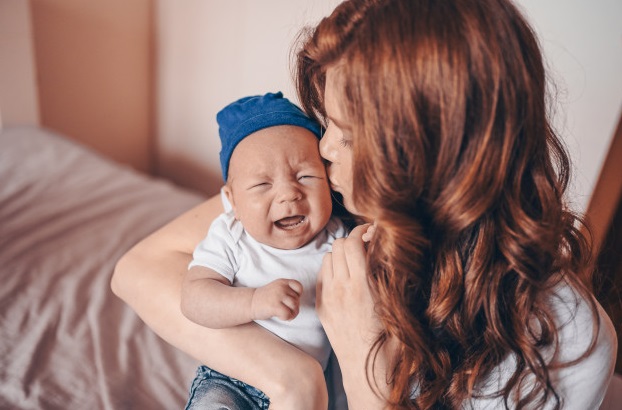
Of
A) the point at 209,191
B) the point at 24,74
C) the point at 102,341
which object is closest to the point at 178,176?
the point at 209,191

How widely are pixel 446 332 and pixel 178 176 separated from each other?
233 centimetres

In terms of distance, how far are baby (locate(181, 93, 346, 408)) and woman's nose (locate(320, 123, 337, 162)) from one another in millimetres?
60

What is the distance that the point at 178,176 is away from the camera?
2.81 metres

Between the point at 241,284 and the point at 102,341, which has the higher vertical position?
the point at 241,284

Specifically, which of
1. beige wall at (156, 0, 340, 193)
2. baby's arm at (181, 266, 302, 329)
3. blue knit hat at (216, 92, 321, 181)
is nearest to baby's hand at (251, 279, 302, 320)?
baby's arm at (181, 266, 302, 329)

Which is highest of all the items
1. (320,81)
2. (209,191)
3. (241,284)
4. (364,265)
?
(320,81)

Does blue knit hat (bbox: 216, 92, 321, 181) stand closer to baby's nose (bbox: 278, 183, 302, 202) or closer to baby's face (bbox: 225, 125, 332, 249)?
baby's face (bbox: 225, 125, 332, 249)

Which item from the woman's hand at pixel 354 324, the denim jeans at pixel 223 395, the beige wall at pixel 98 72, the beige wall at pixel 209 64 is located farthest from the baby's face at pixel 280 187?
the beige wall at pixel 98 72

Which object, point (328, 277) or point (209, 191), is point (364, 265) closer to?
point (328, 277)

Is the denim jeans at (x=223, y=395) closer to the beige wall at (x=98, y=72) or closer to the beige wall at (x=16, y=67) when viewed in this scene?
the beige wall at (x=16, y=67)

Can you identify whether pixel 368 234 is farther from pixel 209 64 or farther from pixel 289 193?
pixel 209 64

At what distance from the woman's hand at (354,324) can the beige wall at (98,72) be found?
1.95m

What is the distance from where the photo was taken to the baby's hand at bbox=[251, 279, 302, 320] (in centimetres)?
70

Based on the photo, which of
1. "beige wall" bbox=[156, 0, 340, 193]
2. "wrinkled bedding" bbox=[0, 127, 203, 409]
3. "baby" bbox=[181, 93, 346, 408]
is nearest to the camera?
"baby" bbox=[181, 93, 346, 408]
